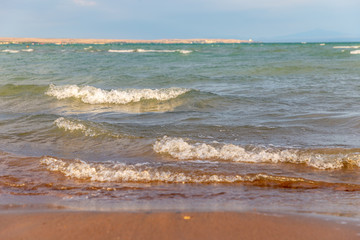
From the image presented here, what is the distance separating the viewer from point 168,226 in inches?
118

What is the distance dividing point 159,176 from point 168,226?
62.5 inches

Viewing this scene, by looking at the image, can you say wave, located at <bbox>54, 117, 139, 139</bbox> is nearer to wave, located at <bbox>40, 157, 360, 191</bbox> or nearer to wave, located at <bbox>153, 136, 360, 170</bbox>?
wave, located at <bbox>153, 136, 360, 170</bbox>

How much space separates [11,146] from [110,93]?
6.13 m

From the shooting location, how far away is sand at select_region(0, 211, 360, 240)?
285 centimetres

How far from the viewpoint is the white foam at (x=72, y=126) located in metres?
7.00

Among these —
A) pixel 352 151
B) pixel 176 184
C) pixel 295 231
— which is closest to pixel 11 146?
pixel 176 184

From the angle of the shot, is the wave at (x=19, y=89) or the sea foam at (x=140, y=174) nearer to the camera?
the sea foam at (x=140, y=174)

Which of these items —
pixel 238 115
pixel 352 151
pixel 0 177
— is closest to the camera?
pixel 0 177

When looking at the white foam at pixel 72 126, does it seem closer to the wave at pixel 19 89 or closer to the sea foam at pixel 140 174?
the sea foam at pixel 140 174

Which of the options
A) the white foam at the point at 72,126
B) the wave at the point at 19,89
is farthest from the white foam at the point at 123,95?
the white foam at the point at 72,126

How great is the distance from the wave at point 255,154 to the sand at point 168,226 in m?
2.06

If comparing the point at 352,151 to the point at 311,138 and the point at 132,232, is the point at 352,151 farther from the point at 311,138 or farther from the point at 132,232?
the point at 132,232

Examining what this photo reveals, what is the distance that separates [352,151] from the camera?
17.8 ft

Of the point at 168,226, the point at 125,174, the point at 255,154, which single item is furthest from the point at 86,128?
the point at 168,226
